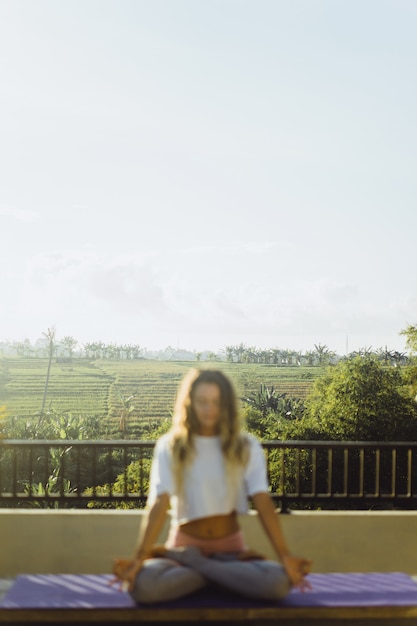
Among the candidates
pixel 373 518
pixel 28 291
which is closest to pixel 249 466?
pixel 373 518

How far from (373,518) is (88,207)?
52325mm

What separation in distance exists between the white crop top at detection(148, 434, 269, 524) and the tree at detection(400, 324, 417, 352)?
30.4m

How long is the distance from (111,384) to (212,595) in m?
66.4

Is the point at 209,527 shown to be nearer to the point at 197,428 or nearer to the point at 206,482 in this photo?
the point at 206,482

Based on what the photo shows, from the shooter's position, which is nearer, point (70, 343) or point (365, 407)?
point (365, 407)

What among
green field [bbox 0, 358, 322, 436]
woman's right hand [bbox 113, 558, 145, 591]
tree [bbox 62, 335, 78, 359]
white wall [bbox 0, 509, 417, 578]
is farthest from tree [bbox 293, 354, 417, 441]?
tree [bbox 62, 335, 78, 359]

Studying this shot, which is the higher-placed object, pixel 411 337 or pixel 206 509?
pixel 411 337

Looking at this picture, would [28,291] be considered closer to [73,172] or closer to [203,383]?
[73,172]

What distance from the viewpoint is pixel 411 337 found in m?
32.3

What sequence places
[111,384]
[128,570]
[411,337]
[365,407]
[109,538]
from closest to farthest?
[128,570], [109,538], [365,407], [411,337], [111,384]

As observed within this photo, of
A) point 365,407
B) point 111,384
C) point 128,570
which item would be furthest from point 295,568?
point 111,384

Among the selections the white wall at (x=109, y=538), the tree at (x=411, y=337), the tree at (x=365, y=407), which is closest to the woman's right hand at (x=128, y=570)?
the white wall at (x=109, y=538)

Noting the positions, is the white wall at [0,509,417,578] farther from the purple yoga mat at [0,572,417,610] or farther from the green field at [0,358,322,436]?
the green field at [0,358,322,436]

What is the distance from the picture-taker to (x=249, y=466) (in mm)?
2803
